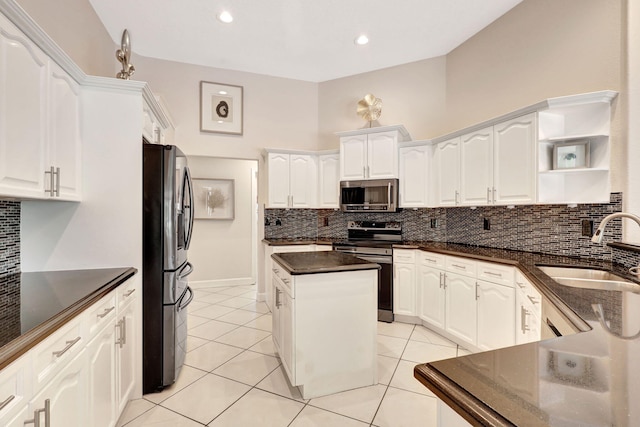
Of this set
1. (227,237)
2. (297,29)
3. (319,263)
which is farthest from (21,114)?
(227,237)

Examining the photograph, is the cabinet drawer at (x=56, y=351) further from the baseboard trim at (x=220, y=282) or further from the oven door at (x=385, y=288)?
the baseboard trim at (x=220, y=282)

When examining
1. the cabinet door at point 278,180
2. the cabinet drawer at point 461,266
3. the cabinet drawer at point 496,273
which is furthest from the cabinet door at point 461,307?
the cabinet door at point 278,180

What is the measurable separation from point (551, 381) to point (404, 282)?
117 inches

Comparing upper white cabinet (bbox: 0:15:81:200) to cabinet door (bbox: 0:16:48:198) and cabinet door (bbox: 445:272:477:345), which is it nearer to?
cabinet door (bbox: 0:16:48:198)

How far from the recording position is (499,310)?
2471 millimetres

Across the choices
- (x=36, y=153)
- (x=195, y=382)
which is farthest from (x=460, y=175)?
(x=36, y=153)

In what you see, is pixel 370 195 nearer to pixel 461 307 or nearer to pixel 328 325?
pixel 461 307

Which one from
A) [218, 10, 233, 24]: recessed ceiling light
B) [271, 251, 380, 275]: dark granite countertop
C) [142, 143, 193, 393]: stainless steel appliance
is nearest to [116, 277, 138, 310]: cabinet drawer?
[142, 143, 193, 393]: stainless steel appliance

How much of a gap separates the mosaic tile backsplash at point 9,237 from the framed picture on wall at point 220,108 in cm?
252

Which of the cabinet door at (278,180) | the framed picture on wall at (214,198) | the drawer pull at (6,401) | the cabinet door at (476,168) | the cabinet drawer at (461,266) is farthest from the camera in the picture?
the framed picture on wall at (214,198)

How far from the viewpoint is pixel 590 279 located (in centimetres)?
177

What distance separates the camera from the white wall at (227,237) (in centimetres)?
520

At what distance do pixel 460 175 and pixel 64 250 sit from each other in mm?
3526

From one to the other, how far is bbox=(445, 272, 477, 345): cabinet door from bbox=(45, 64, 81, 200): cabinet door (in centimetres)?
317
